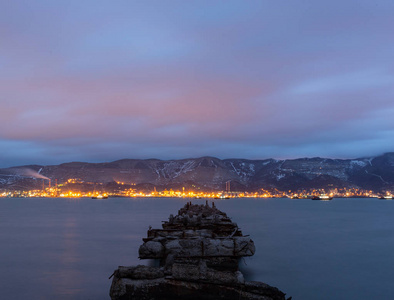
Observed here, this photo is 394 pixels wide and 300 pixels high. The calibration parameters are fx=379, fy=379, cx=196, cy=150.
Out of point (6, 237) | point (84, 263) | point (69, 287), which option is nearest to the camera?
point (69, 287)

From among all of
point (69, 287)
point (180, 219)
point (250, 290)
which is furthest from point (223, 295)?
point (180, 219)

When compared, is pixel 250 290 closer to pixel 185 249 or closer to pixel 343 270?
pixel 185 249

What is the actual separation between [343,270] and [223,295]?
15.0 metres

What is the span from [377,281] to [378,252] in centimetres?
1331

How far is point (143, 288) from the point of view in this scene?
13.1 meters

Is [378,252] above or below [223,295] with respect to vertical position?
below

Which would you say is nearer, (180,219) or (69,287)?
(69,287)

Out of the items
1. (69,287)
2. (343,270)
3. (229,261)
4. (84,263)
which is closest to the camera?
(69,287)

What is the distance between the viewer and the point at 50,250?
33.3 m

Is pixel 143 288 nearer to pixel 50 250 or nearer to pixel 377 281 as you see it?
pixel 377 281

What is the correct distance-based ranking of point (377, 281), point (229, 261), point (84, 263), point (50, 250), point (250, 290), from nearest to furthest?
point (250, 290) < point (229, 261) < point (377, 281) < point (84, 263) < point (50, 250)

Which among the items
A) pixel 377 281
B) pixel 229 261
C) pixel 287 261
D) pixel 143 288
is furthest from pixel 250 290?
pixel 287 261

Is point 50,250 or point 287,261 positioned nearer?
point 287,261

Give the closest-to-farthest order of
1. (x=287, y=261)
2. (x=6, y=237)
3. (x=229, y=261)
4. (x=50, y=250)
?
(x=229, y=261), (x=287, y=261), (x=50, y=250), (x=6, y=237)
